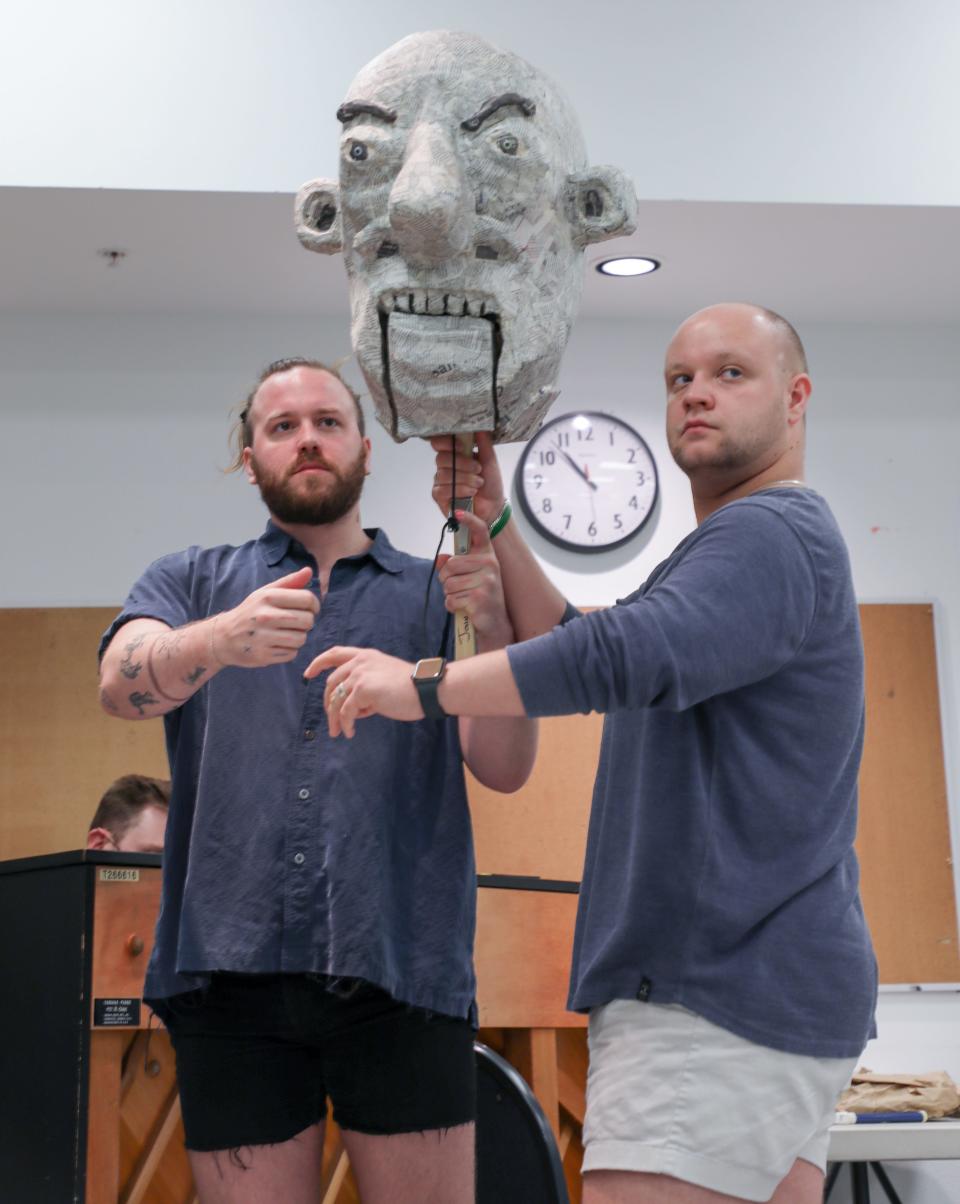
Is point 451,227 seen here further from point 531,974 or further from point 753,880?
point 531,974

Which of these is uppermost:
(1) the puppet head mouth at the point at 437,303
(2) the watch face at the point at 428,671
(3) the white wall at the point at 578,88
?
(3) the white wall at the point at 578,88

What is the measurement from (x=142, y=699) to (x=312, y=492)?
323 mm

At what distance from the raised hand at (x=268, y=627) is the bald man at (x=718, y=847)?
0.23ft

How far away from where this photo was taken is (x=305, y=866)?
161 centimetres

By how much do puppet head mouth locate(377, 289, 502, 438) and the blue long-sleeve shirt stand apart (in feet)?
0.88

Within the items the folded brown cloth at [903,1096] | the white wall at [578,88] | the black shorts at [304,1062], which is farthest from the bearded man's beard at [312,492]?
the folded brown cloth at [903,1096]

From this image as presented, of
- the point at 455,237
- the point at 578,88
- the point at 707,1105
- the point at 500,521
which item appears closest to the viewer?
the point at 707,1105

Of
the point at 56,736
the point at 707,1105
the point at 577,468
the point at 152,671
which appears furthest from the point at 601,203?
the point at 56,736

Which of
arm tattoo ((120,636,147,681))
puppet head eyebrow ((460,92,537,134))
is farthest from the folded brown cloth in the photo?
puppet head eyebrow ((460,92,537,134))

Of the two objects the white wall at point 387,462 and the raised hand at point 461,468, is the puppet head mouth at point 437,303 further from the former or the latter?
the white wall at point 387,462

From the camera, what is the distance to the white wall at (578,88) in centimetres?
322

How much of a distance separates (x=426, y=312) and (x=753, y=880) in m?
0.64

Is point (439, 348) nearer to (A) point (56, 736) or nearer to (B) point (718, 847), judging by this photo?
(B) point (718, 847)

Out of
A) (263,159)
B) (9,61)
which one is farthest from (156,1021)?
(9,61)
